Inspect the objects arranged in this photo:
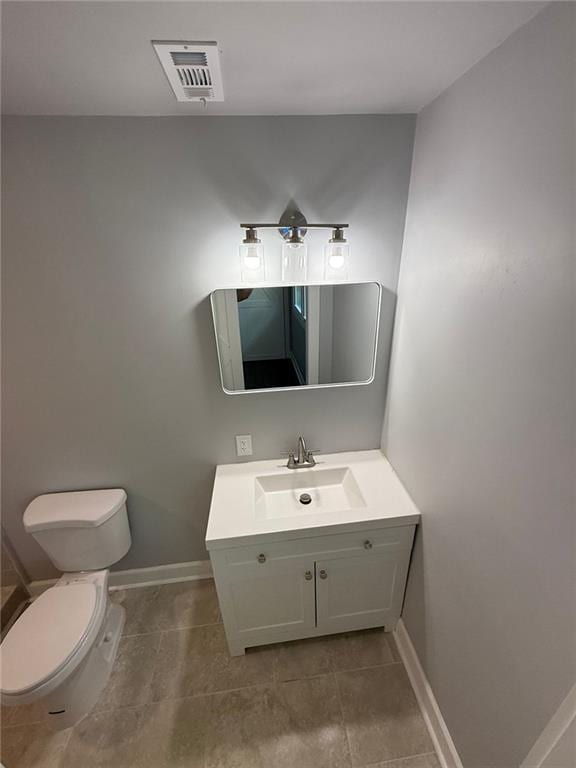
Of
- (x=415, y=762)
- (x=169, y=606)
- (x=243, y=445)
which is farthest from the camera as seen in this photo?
(x=169, y=606)

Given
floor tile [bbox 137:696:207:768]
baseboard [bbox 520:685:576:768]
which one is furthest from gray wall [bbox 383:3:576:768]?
floor tile [bbox 137:696:207:768]

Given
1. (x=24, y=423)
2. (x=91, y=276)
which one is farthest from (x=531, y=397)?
(x=24, y=423)

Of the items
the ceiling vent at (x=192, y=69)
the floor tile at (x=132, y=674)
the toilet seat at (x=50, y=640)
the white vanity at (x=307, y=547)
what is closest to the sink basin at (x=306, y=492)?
the white vanity at (x=307, y=547)

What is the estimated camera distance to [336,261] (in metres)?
1.33

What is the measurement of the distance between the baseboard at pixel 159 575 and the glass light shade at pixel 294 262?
1.66 meters

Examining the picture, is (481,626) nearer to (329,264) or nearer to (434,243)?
(434,243)

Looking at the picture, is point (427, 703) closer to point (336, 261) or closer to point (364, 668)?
point (364, 668)

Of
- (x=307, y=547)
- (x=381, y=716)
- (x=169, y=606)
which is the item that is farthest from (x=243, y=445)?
(x=381, y=716)

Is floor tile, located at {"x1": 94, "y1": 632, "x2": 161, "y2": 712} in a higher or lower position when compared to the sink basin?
lower

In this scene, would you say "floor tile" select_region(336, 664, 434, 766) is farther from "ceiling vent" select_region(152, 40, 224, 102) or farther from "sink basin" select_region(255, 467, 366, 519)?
"ceiling vent" select_region(152, 40, 224, 102)

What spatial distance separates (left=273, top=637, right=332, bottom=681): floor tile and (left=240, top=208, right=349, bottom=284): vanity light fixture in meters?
1.73

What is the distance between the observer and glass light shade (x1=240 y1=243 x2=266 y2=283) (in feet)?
4.13

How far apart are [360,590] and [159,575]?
1.18 meters

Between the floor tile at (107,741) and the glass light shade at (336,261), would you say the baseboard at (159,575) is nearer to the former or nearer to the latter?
the floor tile at (107,741)
